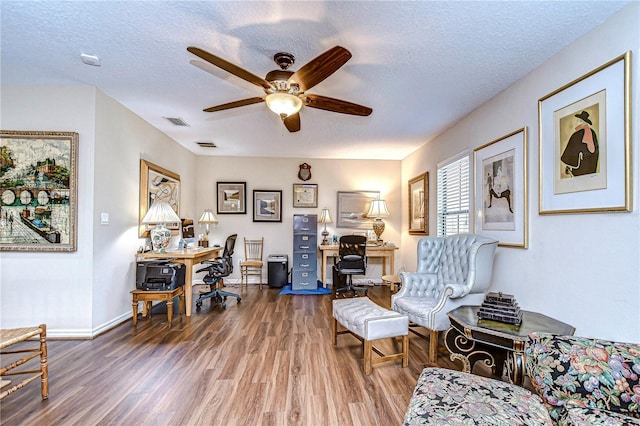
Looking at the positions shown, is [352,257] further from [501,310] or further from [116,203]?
[116,203]

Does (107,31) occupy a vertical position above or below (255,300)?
above

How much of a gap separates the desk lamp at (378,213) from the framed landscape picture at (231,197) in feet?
8.59

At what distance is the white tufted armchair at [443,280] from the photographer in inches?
108

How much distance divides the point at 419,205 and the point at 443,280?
2.16m

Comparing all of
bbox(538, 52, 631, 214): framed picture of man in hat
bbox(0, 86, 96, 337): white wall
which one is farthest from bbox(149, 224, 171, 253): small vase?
bbox(538, 52, 631, 214): framed picture of man in hat

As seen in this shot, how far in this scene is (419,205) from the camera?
17.3 ft

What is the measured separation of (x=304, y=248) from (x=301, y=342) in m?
2.49

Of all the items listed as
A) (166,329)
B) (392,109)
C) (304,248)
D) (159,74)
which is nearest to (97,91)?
(159,74)

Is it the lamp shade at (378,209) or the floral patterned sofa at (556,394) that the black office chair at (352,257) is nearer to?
the lamp shade at (378,209)

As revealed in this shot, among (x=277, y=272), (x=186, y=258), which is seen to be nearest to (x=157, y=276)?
(x=186, y=258)

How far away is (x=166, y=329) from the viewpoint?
11.3 ft

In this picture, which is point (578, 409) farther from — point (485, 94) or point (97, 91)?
point (97, 91)

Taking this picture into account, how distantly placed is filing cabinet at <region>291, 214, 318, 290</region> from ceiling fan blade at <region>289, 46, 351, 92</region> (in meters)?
3.35

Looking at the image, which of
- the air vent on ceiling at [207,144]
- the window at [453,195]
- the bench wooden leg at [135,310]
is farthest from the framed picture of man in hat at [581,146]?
the air vent on ceiling at [207,144]
